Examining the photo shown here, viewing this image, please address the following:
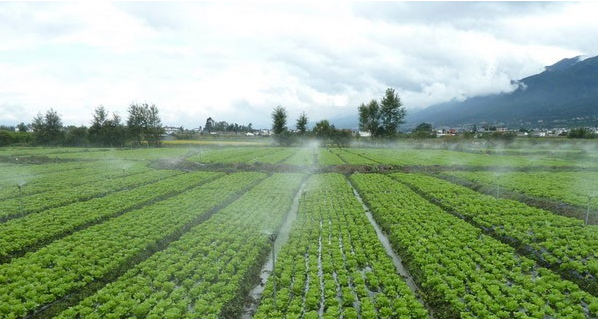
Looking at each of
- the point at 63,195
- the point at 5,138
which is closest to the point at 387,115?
the point at 63,195

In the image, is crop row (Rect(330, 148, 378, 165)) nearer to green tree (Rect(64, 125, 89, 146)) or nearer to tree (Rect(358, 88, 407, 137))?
tree (Rect(358, 88, 407, 137))

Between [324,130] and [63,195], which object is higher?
[324,130]

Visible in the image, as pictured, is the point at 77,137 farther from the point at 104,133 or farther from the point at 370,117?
the point at 370,117

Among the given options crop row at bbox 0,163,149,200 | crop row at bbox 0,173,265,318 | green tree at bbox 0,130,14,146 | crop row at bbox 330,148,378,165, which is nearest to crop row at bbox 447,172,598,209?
crop row at bbox 330,148,378,165

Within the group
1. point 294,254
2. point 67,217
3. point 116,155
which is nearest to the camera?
point 294,254

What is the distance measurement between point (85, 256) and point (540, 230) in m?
23.6

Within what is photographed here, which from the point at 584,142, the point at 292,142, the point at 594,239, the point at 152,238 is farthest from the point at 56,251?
the point at 584,142

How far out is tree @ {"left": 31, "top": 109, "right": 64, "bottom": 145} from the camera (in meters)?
94.2

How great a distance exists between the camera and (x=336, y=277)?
1457cm

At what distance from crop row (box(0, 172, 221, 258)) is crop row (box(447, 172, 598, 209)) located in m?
29.5

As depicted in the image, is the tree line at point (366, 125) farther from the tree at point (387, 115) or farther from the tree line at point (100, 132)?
the tree line at point (100, 132)

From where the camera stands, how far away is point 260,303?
42.3 ft

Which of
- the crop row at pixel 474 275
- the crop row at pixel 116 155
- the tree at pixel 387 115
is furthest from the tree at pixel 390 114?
the crop row at pixel 474 275

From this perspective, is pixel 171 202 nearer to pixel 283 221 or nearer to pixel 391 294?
pixel 283 221
